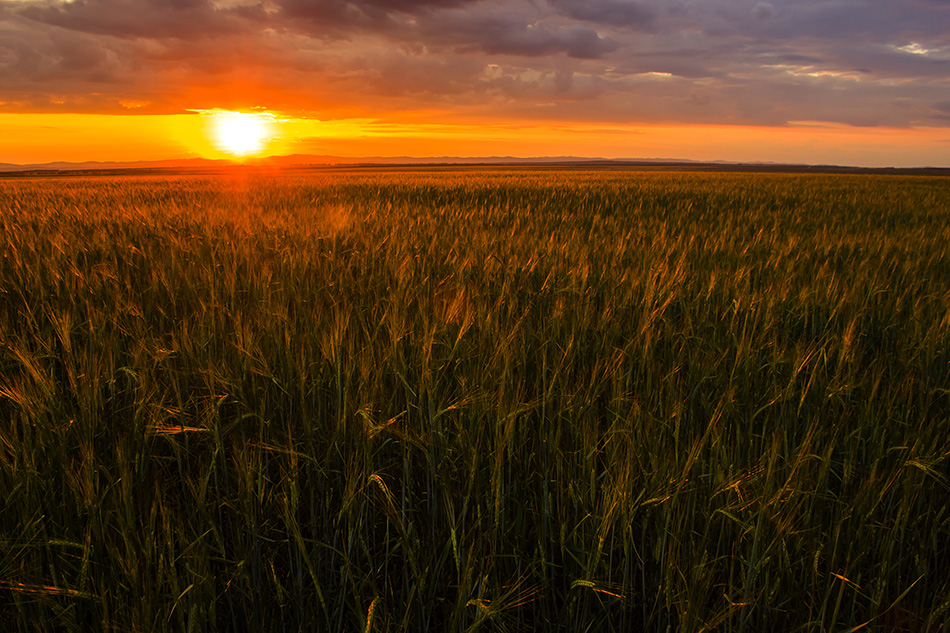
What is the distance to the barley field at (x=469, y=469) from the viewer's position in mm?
876

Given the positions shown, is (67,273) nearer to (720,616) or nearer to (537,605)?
(537,605)

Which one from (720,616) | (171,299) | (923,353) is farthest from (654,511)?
(171,299)

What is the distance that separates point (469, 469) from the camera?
3.43 ft

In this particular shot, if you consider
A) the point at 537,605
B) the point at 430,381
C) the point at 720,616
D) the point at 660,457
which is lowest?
the point at 537,605

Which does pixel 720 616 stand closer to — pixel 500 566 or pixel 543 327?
pixel 500 566

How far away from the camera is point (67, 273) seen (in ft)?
8.31

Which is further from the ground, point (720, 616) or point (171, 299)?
point (171, 299)

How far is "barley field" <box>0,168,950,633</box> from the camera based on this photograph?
2.87ft

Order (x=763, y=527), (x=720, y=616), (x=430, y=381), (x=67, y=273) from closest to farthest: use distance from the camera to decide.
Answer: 1. (x=720, y=616)
2. (x=763, y=527)
3. (x=430, y=381)
4. (x=67, y=273)

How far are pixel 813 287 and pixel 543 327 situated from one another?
1732mm

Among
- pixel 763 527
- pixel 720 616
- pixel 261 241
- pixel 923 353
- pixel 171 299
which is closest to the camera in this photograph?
pixel 720 616

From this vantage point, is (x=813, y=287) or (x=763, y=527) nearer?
(x=763, y=527)

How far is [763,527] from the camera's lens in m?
0.95

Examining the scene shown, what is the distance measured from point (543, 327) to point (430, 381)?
0.87 metres
